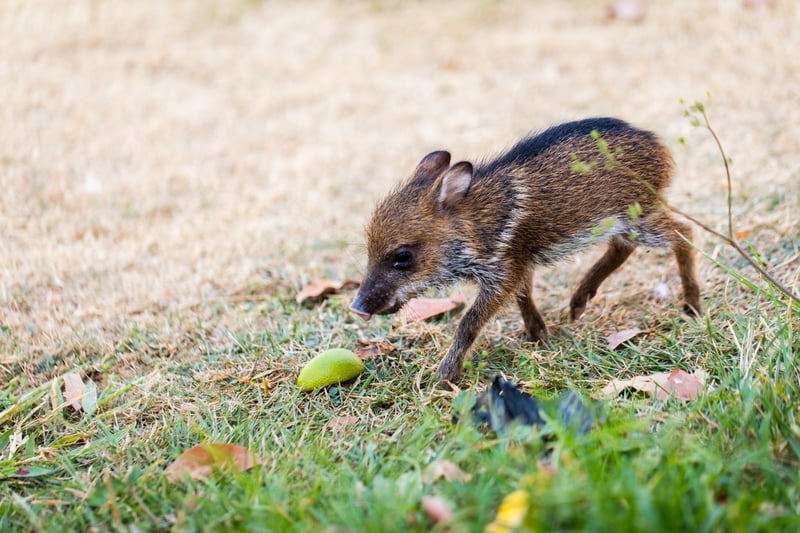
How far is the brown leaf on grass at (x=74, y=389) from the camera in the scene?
3.72 meters

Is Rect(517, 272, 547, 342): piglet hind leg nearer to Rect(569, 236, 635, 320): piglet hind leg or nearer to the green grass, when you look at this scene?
the green grass

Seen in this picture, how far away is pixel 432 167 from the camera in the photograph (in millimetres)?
4230

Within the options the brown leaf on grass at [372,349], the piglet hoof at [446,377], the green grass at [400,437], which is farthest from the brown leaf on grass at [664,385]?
the brown leaf on grass at [372,349]

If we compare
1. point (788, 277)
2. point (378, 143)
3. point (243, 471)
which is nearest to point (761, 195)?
point (788, 277)

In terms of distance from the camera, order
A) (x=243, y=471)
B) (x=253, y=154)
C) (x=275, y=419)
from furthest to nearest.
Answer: (x=253, y=154)
(x=275, y=419)
(x=243, y=471)

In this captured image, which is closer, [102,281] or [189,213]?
[102,281]

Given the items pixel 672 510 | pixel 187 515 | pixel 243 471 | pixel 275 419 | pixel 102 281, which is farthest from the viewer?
pixel 102 281

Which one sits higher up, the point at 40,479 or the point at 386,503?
the point at 386,503

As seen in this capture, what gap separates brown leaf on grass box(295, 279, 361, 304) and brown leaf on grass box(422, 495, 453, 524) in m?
2.53

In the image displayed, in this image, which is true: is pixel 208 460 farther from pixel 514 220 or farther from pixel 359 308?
pixel 514 220

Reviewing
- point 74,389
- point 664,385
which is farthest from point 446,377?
point 74,389

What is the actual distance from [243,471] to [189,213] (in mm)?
3834

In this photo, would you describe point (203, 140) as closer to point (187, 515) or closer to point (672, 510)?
point (187, 515)

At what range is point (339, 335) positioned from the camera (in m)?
4.38
